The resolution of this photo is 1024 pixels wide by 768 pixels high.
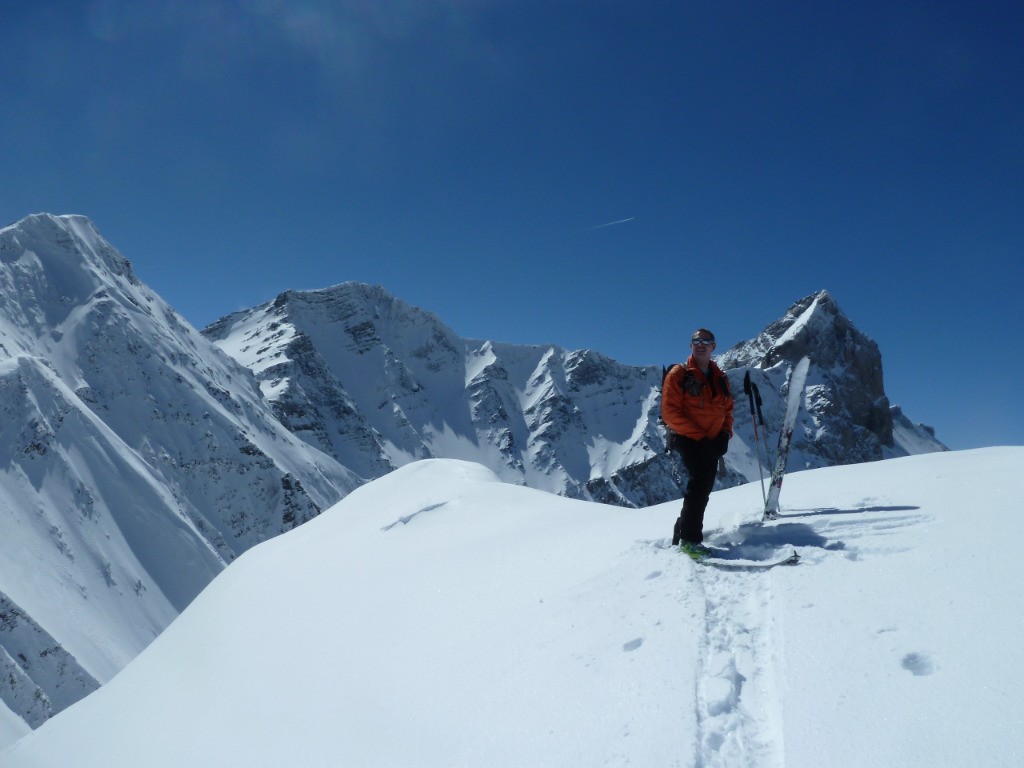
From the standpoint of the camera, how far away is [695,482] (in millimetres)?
6801

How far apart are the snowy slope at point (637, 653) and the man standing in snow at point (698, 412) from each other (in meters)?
0.75

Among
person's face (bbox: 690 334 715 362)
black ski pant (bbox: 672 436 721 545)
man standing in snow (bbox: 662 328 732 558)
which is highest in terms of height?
person's face (bbox: 690 334 715 362)

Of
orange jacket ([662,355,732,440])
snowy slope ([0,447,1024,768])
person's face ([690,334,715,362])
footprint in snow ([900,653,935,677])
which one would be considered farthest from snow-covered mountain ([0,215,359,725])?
footprint in snow ([900,653,935,677])

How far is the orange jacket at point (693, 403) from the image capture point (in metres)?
6.95

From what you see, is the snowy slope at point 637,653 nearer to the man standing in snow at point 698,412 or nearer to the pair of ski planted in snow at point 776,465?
the pair of ski planted in snow at point 776,465

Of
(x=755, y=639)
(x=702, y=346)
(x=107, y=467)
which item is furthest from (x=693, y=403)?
(x=107, y=467)

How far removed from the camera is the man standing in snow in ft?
22.8

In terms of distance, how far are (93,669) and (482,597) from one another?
72043 mm

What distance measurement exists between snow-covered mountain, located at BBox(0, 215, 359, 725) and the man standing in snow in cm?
6420

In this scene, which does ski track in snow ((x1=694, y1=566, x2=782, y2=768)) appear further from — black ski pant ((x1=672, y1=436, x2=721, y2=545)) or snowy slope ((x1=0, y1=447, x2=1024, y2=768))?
black ski pant ((x1=672, y1=436, x2=721, y2=545))

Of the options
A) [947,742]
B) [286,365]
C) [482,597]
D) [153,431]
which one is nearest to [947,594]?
[947,742]

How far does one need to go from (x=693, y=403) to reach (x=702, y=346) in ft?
2.23

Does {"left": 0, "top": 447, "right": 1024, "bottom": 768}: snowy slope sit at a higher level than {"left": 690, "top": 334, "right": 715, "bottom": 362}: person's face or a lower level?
lower

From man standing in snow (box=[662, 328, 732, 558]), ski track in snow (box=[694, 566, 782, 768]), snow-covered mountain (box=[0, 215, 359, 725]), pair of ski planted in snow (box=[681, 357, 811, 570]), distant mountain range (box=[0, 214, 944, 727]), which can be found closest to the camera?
ski track in snow (box=[694, 566, 782, 768])
